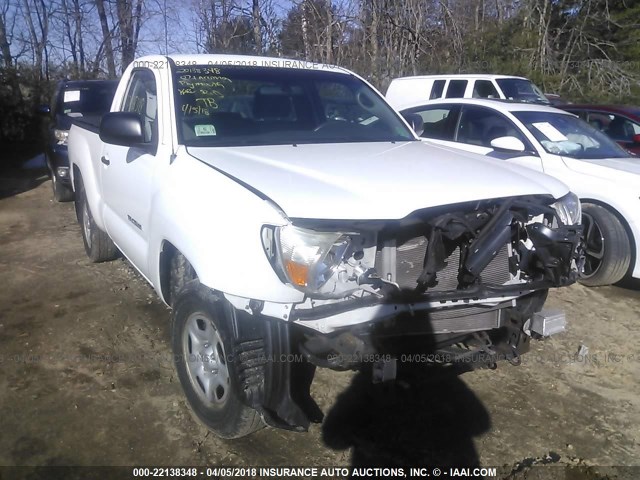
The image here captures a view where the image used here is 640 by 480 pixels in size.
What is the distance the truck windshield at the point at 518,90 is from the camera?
12.0 metres

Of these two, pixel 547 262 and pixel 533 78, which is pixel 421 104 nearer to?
pixel 547 262

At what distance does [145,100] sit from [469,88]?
29.8 ft

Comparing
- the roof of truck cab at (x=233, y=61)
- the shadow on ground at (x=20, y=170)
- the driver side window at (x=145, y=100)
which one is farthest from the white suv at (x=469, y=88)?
the driver side window at (x=145, y=100)

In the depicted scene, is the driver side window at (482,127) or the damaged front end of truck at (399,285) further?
the driver side window at (482,127)

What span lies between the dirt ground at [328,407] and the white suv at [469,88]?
7.98m

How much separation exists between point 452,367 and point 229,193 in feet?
4.98

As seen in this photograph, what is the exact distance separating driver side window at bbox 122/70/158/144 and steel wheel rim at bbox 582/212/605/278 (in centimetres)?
399

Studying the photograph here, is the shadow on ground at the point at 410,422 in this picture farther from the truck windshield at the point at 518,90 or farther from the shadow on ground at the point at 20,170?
the truck windshield at the point at 518,90

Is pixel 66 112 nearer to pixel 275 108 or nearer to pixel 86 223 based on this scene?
pixel 86 223

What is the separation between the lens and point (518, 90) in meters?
12.2

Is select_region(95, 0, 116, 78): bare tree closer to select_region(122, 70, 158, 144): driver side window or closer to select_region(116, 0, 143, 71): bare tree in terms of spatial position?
select_region(116, 0, 143, 71): bare tree

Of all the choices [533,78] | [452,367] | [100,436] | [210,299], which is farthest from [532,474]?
[533,78]

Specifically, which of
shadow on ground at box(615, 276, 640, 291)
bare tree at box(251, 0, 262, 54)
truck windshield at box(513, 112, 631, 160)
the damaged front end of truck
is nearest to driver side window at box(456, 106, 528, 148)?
truck windshield at box(513, 112, 631, 160)

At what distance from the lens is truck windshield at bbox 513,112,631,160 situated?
19.9ft
